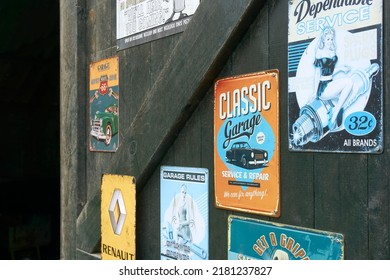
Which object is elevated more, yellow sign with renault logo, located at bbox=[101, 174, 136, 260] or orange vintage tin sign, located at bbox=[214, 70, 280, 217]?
orange vintage tin sign, located at bbox=[214, 70, 280, 217]

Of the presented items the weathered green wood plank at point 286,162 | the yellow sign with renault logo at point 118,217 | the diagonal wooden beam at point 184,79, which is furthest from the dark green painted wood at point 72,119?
the weathered green wood plank at point 286,162

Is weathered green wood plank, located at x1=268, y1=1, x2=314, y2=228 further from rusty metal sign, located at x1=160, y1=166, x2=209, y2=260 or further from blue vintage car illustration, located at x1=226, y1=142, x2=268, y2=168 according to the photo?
rusty metal sign, located at x1=160, y1=166, x2=209, y2=260

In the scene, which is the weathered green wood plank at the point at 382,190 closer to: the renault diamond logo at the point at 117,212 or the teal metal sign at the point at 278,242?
the teal metal sign at the point at 278,242

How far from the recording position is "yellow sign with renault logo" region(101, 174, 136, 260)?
2783 mm

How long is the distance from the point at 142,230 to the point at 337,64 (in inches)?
59.9

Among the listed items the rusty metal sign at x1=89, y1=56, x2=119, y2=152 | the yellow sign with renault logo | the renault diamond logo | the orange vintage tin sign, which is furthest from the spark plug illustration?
the rusty metal sign at x1=89, y1=56, x2=119, y2=152

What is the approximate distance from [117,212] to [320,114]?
58.1 inches

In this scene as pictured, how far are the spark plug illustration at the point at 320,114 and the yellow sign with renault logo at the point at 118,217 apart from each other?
1.13m

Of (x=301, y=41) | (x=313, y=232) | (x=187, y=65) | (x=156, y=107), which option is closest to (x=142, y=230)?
(x=156, y=107)

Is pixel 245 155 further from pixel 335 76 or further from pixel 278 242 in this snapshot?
pixel 335 76

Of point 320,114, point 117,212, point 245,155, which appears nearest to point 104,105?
point 117,212
